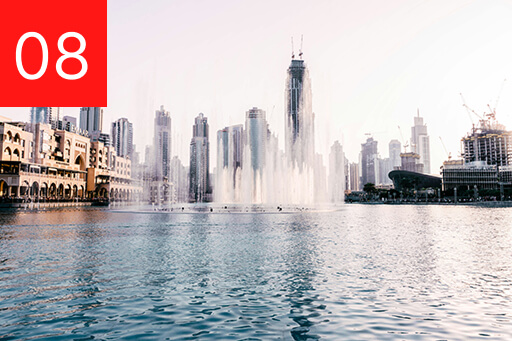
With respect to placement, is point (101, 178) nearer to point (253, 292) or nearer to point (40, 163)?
point (40, 163)

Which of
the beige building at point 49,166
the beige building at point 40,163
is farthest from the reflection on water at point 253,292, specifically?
the beige building at point 40,163

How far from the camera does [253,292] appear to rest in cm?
1820

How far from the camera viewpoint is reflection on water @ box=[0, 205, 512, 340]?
43.4ft

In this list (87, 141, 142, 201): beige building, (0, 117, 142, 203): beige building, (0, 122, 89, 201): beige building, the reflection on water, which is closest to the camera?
the reflection on water

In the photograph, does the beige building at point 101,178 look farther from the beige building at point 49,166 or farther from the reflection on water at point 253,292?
the reflection on water at point 253,292

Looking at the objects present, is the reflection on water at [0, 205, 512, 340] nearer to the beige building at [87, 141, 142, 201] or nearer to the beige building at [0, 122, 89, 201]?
the beige building at [0, 122, 89, 201]

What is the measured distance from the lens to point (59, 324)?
13625mm

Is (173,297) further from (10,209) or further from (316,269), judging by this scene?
(10,209)

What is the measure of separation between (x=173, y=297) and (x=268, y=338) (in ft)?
21.5

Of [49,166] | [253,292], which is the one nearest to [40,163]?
[49,166]

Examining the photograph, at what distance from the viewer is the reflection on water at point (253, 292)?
43.4 ft

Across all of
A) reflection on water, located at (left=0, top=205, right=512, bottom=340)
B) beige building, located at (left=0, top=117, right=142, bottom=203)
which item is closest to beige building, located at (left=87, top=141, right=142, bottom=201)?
beige building, located at (left=0, top=117, right=142, bottom=203)

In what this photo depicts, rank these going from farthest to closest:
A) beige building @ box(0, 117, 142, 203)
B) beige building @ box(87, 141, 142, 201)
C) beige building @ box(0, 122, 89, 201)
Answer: beige building @ box(87, 141, 142, 201) → beige building @ box(0, 117, 142, 203) → beige building @ box(0, 122, 89, 201)

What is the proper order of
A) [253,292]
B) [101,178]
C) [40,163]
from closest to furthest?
[253,292] → [40,163] → [101,178]
